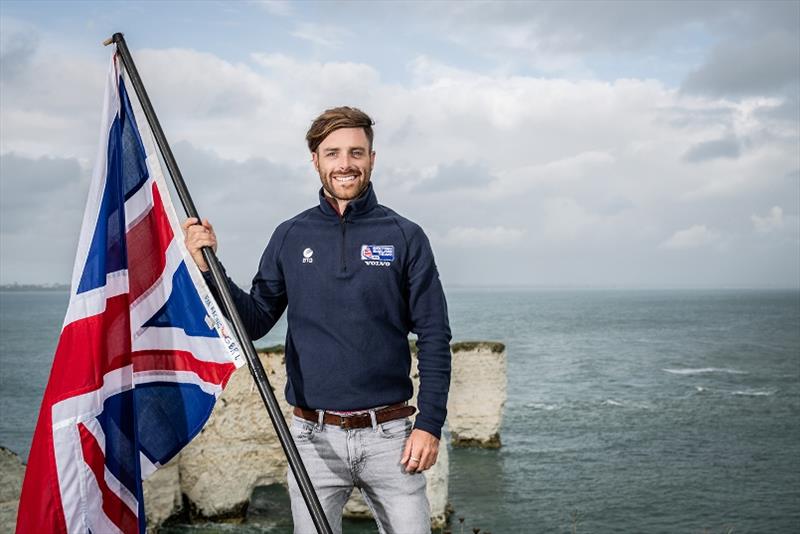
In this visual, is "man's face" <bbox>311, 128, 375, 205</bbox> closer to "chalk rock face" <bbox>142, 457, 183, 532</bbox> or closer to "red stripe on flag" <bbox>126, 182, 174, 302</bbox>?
"red stripe on flag" <bbox>126, 182, 174, 302</bbox>

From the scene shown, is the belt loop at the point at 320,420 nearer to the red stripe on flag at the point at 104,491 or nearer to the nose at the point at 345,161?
the red stripe on flag at the point at 104,491

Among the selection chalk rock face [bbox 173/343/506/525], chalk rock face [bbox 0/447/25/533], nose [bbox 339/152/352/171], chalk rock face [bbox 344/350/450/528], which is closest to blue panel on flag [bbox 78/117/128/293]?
nose [bbox 339/152/352/171]

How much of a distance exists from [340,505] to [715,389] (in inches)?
2015

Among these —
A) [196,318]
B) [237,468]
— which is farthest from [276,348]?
[196,318]

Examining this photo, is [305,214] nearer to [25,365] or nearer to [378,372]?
[378,372]

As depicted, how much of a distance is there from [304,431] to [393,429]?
0.44 m

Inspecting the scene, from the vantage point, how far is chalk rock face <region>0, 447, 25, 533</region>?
6.46 meters

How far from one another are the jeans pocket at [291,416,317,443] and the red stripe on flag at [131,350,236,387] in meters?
0.49

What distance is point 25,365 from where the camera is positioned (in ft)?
205

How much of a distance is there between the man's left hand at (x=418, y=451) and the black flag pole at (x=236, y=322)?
1.53 feet

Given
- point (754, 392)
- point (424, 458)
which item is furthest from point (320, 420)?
point (754, 392)

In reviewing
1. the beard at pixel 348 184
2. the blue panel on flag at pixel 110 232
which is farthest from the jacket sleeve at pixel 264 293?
the blue panel on flag at pixel 110 232

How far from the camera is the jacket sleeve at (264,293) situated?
3.80 m

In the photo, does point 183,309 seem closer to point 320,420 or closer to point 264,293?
point 264,293
